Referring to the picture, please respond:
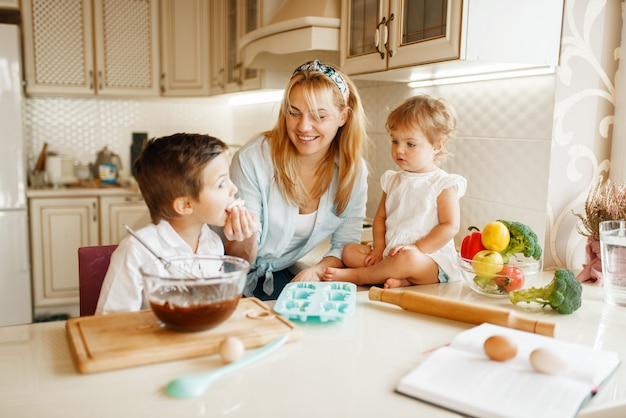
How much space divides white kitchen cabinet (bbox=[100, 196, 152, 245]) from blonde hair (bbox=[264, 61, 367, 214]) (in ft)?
6.43

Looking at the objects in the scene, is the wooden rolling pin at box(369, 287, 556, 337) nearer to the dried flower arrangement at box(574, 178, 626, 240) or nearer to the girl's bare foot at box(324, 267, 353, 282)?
the girl's bare foot at box(324, 267, 353, 282)

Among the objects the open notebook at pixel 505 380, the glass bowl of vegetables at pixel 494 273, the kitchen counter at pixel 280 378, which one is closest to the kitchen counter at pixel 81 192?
the kitchen counter at pixel 280 378

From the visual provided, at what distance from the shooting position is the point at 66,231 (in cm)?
338

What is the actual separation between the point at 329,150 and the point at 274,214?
0.92ft

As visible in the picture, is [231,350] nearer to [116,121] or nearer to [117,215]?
[117,215]

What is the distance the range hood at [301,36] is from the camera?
2010mm

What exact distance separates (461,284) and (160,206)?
2.57 ft

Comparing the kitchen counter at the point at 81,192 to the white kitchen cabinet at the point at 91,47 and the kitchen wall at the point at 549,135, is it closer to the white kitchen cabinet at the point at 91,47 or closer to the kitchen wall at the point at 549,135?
the white kitchen cabinet at the point at 91,47

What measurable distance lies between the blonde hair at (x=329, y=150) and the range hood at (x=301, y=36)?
15.7 inches

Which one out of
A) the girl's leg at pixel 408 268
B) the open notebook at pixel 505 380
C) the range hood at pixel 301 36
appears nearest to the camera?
the open notebook at pixel 505 380

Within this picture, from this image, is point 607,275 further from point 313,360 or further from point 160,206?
point 160,206

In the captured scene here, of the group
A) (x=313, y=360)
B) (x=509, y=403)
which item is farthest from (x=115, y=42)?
(x=509, y=403)

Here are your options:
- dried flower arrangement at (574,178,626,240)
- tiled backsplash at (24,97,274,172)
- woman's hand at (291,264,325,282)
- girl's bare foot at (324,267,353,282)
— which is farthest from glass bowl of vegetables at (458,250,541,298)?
tiled backsplash at (24,97,274,172)

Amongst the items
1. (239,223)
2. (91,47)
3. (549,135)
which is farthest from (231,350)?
(91,47)
